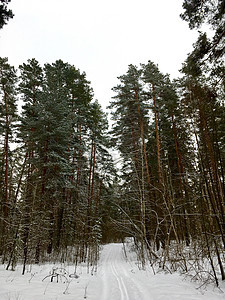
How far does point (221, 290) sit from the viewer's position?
3895 millimetres

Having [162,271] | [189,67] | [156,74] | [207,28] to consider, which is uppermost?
[156,74]

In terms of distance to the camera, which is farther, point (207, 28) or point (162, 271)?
point (162, 271)

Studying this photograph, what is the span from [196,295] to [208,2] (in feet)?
27.2

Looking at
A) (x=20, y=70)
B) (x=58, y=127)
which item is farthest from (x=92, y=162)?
(x=20, y=70)

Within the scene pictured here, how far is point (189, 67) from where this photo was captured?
6.36 metres

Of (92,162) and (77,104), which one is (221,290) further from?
(77,104)

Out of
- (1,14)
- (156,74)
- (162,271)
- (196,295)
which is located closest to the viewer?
(196,295)

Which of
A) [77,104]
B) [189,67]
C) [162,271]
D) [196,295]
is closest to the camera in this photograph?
[196,295]

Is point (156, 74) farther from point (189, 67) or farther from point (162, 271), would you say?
point (162, 271)

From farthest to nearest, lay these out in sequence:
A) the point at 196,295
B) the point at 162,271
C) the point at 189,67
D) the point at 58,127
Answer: the point at 58,127, the point at 162,271, the point at 189,67, the point at 196,295

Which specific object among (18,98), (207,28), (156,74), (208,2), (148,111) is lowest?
(207,28)

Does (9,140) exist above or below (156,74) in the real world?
below

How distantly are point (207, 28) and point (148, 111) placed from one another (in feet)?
30.0

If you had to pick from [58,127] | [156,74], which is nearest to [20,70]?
[58,127]
